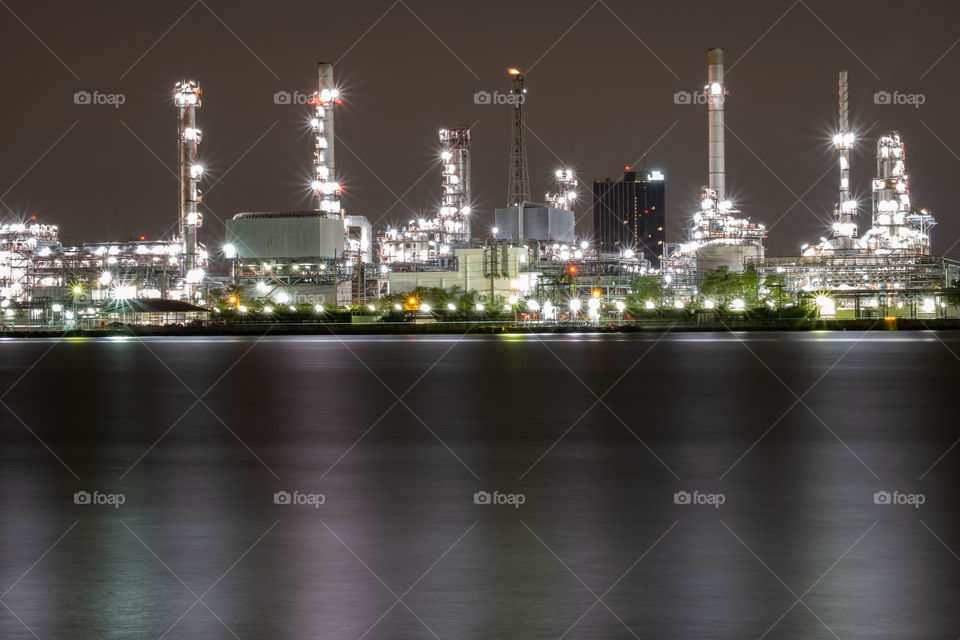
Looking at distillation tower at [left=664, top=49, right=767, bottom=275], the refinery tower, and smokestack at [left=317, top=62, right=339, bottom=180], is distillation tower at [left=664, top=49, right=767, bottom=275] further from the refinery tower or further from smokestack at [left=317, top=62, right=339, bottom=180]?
smokestack at [left=317, top=62, right=339, bottom=180]

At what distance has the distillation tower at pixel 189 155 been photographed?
339 ft

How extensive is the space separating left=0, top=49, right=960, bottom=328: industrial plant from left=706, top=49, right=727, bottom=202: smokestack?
0.15 meters

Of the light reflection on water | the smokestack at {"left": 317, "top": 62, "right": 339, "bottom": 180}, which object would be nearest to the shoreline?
the light reflection on water

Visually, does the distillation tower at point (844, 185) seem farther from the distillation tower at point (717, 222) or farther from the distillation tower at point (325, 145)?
the distillation tower at point (325, 145)

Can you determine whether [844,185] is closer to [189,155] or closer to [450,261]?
[450,261]

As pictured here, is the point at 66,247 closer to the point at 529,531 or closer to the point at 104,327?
the point at 104,327

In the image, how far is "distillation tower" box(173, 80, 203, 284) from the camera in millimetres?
103438

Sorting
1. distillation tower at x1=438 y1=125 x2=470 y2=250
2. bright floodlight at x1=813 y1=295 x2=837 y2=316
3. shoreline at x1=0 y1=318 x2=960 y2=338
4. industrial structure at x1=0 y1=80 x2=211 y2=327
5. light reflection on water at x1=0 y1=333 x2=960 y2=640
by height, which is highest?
distillation tower at x1=438 y1=125 x2=470 y2=250

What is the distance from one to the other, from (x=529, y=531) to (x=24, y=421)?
972 centimetres

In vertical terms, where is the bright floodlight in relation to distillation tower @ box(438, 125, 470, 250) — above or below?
below

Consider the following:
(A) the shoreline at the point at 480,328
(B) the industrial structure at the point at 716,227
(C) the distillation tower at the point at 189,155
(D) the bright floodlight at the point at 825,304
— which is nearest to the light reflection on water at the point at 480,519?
(A) the shoreline at the point at 480,328

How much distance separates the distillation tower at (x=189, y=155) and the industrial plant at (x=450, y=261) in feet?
0.49

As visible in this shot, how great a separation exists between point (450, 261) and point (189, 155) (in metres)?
31.3

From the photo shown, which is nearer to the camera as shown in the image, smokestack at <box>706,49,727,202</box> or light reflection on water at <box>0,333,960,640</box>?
light reflection on water at <box>0,333,960,640</box>
